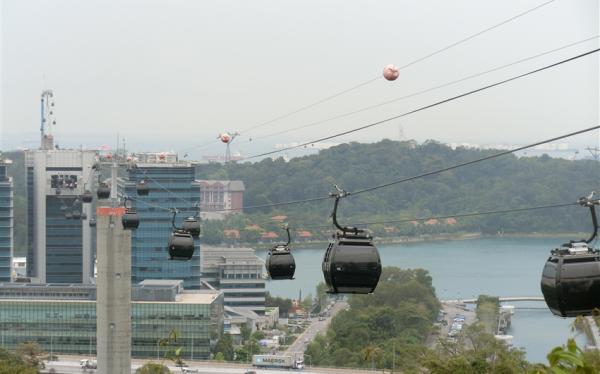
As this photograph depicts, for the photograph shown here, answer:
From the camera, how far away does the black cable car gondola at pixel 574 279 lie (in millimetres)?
4242

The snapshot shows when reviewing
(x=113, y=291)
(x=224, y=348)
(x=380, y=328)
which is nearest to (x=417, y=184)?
(x=380, y=328)

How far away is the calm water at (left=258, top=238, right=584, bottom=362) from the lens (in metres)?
52.4

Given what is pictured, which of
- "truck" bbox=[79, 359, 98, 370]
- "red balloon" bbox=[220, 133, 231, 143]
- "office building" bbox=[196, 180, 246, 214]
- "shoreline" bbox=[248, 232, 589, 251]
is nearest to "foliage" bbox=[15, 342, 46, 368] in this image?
"truck" bbox=[79, 359, 98, 370]

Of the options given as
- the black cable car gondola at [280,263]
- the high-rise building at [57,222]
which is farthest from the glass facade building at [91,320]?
the black cable car gondola at [280,263]

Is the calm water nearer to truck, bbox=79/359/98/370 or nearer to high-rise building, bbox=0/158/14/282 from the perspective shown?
truck, bbox=79/359/98/370

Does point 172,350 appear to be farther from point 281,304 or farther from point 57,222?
point 57,222

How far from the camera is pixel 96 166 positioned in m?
20.5

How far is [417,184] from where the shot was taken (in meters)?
96.6

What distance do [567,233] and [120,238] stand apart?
75.4 metres

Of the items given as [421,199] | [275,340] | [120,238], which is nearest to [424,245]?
[421,199]

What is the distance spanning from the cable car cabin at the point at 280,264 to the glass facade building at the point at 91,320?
2971 cm

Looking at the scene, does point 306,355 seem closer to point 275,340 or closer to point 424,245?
point 275,340

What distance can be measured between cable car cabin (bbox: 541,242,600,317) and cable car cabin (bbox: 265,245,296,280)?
331 centimetres

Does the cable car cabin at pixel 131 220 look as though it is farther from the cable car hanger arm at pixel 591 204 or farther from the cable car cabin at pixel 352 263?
→ the cable car hanger arm at pixel 591 204
